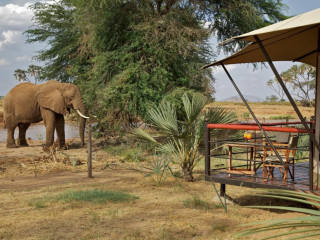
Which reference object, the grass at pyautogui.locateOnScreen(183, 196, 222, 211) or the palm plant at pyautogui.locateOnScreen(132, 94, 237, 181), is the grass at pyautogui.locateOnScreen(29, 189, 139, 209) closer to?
the grass at pyautogui.locateOnScreen(183, 196, 222, 211)

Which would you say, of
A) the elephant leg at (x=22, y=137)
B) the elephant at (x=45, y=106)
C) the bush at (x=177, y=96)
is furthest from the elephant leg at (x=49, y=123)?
the bush at (x=177, y=96)

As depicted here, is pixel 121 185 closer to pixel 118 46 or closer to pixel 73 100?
pixel 73 100

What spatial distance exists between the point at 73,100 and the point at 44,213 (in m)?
9.46

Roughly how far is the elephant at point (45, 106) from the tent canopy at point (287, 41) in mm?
9242

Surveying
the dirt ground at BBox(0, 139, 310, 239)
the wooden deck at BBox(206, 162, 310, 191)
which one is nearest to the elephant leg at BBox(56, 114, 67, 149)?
the dirt ground at BBox(0, 139, 310, 239)

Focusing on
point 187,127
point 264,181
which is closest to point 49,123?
point 187,127

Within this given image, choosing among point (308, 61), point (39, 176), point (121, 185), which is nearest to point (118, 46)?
point (39, 176)

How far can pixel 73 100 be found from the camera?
15.5 m

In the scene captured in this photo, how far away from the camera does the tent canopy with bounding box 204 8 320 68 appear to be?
5160mm

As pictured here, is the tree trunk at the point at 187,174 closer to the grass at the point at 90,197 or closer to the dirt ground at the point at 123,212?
the dirt ground at the point at 123,212

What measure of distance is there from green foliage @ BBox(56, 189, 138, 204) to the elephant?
26.0ft

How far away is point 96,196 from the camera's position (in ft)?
24.2

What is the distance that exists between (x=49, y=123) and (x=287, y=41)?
11.5 m

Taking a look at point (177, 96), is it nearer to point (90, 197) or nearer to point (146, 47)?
point (146, 47)
